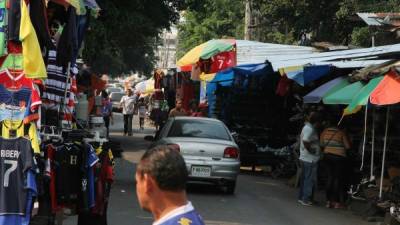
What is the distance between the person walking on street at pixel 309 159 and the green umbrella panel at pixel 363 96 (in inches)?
74.1

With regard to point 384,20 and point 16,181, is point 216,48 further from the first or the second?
point 16,181

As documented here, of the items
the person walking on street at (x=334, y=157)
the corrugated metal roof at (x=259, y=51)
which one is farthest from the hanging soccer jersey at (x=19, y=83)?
the corrugated metal roof at (x=259, y=51)

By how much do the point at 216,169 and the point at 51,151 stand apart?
639cm

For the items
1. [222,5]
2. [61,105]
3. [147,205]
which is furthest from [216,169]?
[222,5]

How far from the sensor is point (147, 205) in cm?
319

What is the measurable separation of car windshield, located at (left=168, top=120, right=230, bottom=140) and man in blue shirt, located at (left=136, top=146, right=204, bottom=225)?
34.5 feet

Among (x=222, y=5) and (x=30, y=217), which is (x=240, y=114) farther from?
(x=222, y=5)

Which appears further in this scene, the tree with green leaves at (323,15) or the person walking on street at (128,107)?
the person walking on street at (128,107)

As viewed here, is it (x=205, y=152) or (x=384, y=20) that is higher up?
(x=384, y=20)

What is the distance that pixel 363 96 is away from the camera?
11117 mm

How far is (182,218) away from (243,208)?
30.1ft

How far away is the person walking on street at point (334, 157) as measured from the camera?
42.1 feet

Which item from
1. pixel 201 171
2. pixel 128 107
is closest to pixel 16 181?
pixel 201 171

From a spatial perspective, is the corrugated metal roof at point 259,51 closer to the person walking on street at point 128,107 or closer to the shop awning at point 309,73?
→ the shop awning at point 309,73
